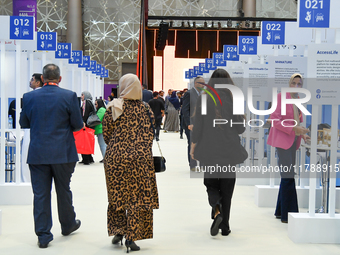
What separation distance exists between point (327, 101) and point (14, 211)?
3.46 metres

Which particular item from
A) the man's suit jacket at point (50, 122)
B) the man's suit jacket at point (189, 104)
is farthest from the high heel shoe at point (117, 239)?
the man's suit jacket at point (189, 104)

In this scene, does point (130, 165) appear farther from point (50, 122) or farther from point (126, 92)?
point (50, 122)

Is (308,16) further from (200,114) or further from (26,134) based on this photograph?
(26,134)

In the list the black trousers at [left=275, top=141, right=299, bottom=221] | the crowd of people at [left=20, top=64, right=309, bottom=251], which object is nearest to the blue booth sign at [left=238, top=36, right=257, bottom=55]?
the black trousers at [left=275, top=141, right=299, bottom=221]

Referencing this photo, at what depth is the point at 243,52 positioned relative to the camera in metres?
7.45

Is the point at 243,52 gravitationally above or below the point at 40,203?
above

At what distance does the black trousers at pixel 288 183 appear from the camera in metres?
4.67

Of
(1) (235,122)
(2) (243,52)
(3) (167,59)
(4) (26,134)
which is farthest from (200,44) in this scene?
(1) (235,122)

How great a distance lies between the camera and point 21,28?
18.7 ft

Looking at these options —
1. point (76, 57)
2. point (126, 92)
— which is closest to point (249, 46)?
point (126, 92)

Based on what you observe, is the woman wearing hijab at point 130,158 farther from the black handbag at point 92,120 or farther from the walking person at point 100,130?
the walking person at point 100,130

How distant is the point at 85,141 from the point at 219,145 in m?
5.17

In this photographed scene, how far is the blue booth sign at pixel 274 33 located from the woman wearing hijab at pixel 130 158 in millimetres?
2627

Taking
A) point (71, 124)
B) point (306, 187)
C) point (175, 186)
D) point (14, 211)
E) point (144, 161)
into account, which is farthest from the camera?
point (175, 186)
